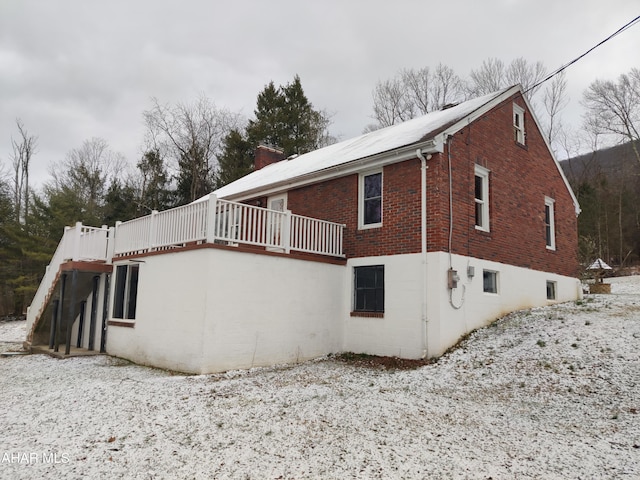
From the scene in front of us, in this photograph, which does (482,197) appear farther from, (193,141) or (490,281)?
(193,141)

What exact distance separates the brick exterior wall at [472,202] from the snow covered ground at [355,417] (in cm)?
279

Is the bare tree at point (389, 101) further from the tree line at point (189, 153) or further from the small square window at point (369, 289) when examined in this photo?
the small square window at point (369, 289)

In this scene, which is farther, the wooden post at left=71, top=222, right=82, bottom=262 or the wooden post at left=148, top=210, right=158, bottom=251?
the wooden post at left=71, top=222, right=82, bottom=262

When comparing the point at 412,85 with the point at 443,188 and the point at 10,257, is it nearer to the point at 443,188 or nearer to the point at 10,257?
the point at 443,188

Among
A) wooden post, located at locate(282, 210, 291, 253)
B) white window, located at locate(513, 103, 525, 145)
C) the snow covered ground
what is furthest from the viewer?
white window, located at locate(513, 103, 525, 145)

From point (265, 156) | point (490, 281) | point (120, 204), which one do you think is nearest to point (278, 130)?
point (120, 204)

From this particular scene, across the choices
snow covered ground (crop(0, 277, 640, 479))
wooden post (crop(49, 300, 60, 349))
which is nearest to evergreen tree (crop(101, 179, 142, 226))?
wooden post (crop(49, 300, 60, 349))

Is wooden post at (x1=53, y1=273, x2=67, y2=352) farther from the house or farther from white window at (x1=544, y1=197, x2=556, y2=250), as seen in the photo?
white window at (x1=544, y1=197, x2=556, y2=250)

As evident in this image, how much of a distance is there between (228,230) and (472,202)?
617 cm

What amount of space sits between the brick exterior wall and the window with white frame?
16.0 ft

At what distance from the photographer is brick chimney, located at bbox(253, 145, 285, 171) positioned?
22175mm

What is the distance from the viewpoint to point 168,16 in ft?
38.0

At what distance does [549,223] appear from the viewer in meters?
14.8

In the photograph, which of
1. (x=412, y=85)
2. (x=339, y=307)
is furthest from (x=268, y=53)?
(x=412, y=85)
